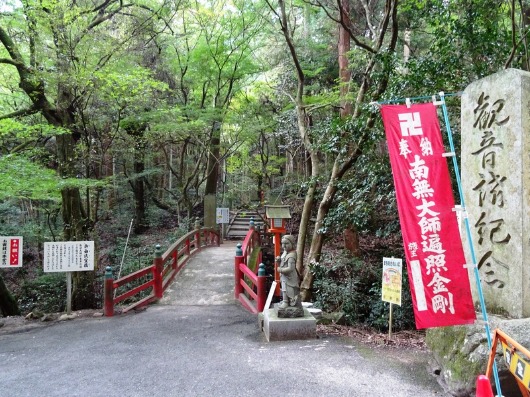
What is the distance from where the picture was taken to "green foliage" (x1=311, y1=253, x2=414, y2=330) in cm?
774

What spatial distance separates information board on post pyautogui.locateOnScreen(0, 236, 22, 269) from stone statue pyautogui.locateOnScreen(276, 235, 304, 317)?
A: 20.6 ft

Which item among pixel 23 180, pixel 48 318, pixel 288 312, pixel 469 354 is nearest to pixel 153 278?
pixel 48 318

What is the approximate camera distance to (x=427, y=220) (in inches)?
159

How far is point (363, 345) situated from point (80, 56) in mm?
9038

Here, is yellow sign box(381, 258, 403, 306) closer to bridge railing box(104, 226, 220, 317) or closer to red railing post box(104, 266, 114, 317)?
bridge railing box(104, 226, 220, 317)

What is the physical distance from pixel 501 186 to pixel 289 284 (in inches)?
131

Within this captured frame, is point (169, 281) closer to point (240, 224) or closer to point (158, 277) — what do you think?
point (158, 277)

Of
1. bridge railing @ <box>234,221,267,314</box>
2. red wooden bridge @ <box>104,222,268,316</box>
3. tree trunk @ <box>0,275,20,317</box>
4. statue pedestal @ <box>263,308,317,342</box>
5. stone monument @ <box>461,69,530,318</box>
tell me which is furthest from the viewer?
tree trunk @ <box>0,275,20,317</box>

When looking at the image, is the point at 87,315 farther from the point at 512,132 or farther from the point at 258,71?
the point at 258,71

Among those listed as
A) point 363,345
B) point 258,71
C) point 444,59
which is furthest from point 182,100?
point 363,345

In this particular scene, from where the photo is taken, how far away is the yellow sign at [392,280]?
5855 mm

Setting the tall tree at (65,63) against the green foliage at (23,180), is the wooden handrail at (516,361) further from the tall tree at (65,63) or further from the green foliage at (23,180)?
the tall tree at (65,63)

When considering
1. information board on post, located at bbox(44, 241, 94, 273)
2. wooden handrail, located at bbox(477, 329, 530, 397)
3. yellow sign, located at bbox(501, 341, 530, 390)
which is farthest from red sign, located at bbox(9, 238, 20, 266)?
yellow sign, located at bbox(501, 341, 530, 390)

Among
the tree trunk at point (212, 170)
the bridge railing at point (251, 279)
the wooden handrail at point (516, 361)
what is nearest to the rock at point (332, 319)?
the bridge railing at point (251, 279)
